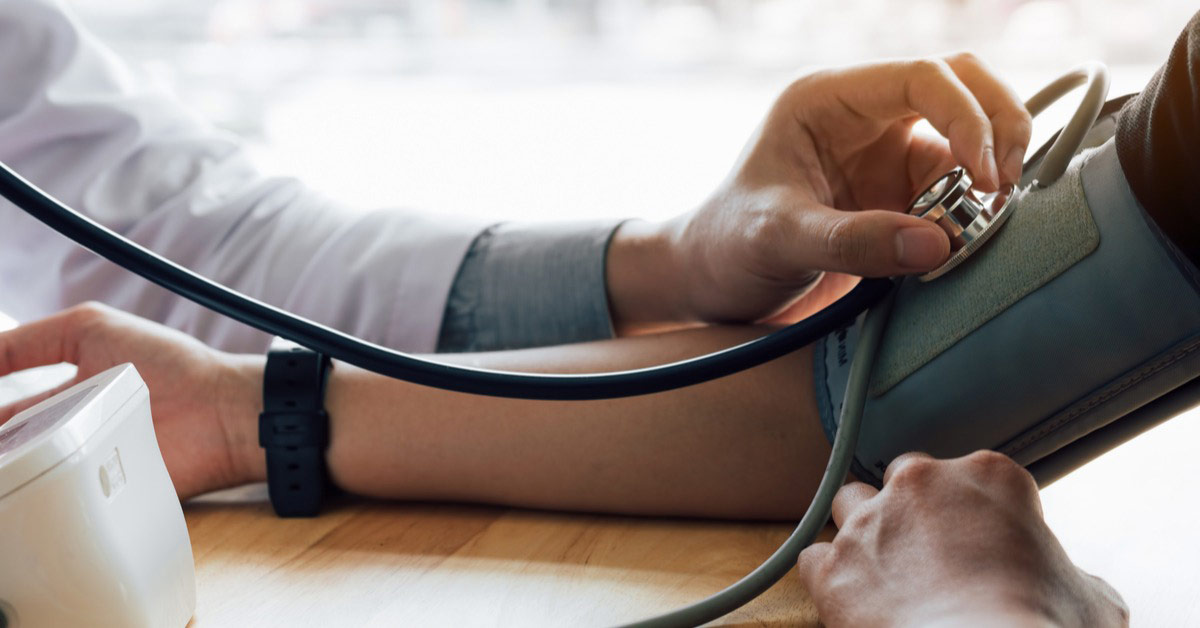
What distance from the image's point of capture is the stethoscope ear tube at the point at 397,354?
0.50 meters

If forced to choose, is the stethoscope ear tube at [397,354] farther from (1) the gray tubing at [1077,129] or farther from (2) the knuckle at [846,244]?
(1) the gray tubing at [1077,129]

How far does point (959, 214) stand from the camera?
Answer: 525 mm

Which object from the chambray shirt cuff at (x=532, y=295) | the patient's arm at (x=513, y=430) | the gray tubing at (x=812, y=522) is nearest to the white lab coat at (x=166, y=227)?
the chambray shirt cuff at (x=532, y=295)

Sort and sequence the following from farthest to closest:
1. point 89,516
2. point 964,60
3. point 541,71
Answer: point 541,71
point 964,60
point 89,516

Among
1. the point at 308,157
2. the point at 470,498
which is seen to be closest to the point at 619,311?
the point at 470,498

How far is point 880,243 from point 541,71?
3.63 feet

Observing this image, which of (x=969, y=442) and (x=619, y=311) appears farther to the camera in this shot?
(x=619, y=311)

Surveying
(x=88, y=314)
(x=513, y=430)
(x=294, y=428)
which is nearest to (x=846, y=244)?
(x=513, y=430)

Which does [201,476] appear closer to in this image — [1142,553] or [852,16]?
[1142,553]

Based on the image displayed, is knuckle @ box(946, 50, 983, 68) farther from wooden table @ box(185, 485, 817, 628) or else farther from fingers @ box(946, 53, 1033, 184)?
wooden table @ box(185, 485, 817, 628)

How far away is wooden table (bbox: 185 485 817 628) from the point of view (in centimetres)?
49

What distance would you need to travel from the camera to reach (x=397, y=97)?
1.59 m

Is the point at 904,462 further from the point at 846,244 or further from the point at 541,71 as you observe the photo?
the point at 541,71

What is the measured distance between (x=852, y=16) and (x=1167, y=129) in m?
1.06
